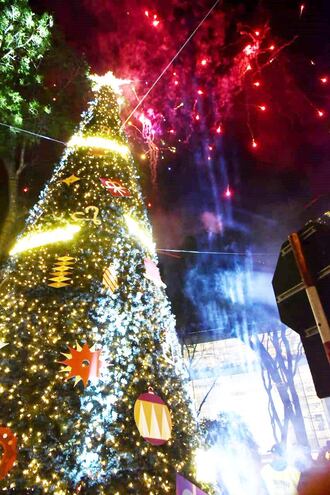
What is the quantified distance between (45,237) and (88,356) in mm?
1702

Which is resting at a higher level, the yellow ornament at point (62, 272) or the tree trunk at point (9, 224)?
the tree trunk at point (9, 224)

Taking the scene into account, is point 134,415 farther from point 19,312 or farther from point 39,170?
point 39,170

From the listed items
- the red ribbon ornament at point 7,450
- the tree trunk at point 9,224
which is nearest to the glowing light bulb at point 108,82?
the tree trunk at point 9,224

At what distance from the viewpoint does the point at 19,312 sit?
11.5ft

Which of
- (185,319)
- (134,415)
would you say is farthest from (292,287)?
(185,319)

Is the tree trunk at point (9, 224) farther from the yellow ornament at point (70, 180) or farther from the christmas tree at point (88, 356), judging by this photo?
the yellow ornament at point (70, 180)

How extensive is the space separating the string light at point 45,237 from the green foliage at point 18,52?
15.3ft

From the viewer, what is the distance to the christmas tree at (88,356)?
2.78 m

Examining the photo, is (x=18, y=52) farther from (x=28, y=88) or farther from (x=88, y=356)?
(x=88, y=356)

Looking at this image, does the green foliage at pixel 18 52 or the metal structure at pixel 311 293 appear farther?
the green foliage at pixel 18 52

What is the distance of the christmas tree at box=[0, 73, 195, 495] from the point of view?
2783 millimetres

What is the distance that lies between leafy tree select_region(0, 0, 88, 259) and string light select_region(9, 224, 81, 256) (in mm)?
3804

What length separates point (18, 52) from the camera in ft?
25.6

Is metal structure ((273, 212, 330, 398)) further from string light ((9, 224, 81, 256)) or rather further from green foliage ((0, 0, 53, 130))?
green foliage ((0, 0, 53, 130))
